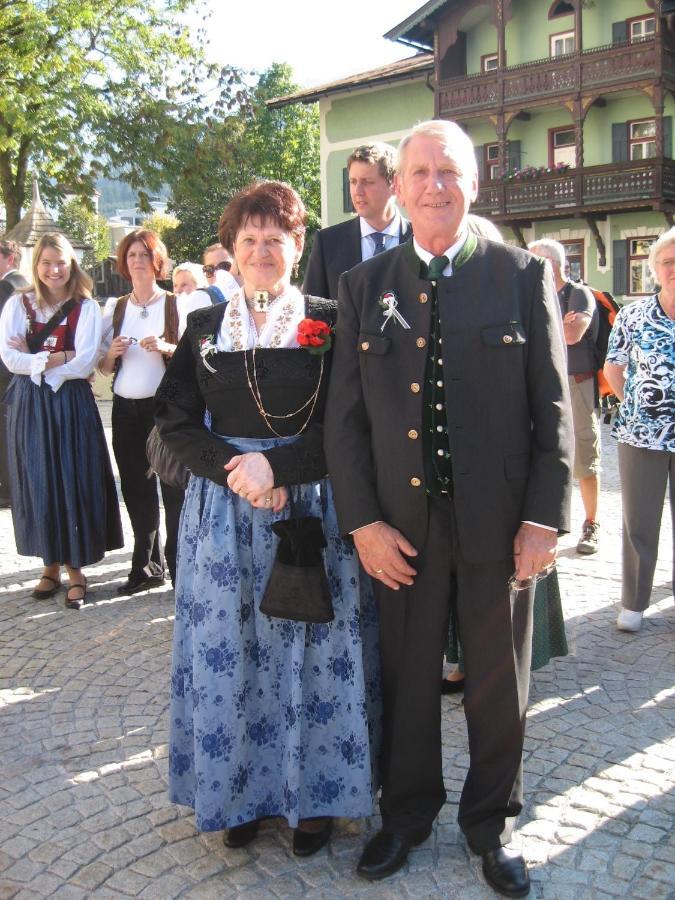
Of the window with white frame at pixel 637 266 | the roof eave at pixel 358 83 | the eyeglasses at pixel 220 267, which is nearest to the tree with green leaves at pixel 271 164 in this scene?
the roof eave at pixel 358 83

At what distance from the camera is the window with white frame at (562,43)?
82.1 feet

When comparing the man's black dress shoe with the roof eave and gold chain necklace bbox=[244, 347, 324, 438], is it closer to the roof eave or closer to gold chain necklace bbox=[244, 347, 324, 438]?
gold chain necklace bbox=[244, 347, 324, 438]

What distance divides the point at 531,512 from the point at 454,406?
1.29ft

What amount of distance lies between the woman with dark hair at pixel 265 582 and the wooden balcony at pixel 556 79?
73.9 ft

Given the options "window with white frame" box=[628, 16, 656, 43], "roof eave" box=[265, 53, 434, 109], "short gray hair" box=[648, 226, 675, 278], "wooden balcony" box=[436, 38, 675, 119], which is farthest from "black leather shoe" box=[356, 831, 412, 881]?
"roof eave" box=[265, 53, 434, 109]

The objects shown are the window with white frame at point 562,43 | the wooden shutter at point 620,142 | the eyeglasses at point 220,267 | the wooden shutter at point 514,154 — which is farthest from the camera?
the wooden shutter at point 514,154

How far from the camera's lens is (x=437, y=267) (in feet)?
9.03

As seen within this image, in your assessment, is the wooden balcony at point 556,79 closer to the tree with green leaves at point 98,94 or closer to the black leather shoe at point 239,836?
the tree with green leaves at point 98,94

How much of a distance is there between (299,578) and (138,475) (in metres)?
3.27

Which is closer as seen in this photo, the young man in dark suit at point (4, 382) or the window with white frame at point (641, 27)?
the young man in dark suit at point (4, 382)

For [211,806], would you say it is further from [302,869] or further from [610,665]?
[610,665]

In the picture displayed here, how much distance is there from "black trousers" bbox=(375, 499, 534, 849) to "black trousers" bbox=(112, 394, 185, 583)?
2.95m

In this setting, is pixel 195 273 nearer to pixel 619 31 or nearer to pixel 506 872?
pixel 506 872

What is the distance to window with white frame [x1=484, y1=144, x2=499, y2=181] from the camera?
26.6 m
